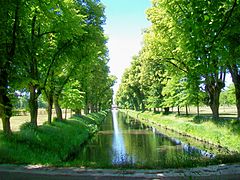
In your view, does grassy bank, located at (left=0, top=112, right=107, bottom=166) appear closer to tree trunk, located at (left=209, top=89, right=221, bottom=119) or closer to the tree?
the tree

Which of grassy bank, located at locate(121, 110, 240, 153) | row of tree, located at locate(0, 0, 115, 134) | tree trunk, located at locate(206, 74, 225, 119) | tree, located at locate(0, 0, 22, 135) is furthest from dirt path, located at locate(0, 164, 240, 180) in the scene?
tree trunk, located at locate(206, 74, 225, 119)

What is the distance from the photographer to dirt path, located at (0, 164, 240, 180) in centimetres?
862

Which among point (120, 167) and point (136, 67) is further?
point (136, 67)

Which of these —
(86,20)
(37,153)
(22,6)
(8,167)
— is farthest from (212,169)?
(86,20)

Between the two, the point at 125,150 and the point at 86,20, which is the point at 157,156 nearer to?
the point at 125,150

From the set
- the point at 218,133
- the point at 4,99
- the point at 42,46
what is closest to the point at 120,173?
the point at 4,99

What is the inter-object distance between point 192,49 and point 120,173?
576 centimetres

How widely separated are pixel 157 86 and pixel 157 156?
34.8 metres

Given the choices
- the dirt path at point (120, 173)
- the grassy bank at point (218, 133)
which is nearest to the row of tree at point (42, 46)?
the dirt path at point (120, 173)

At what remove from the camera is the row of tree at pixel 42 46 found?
586 inches

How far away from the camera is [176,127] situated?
36.2 meters

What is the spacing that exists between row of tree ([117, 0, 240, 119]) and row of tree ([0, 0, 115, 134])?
628 centimetres

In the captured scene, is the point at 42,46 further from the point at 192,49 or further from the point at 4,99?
the point at 192,49

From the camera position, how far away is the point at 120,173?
→ 29.9 ft
